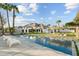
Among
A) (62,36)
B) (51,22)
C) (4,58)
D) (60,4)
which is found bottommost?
(4,58)

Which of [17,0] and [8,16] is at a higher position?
[17,0]

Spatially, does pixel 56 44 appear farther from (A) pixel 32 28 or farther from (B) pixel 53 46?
(A) pixel 32 28

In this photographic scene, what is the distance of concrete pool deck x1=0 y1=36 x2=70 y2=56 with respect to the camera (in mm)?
1487

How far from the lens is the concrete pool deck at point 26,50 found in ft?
4.88

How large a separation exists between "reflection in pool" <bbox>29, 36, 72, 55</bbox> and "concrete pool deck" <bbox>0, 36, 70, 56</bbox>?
30mm

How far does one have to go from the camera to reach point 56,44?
1.53 m

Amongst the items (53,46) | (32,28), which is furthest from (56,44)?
(32,28)

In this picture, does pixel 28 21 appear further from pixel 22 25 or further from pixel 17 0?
pixel 17 0

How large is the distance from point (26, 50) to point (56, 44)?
253mm

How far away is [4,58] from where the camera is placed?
1.49 m

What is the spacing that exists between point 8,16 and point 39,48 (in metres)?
0.37

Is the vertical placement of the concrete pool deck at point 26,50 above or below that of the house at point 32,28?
below

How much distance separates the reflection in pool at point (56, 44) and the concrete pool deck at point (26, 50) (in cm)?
3

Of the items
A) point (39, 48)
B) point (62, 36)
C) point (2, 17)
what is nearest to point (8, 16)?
point (2, 17)
